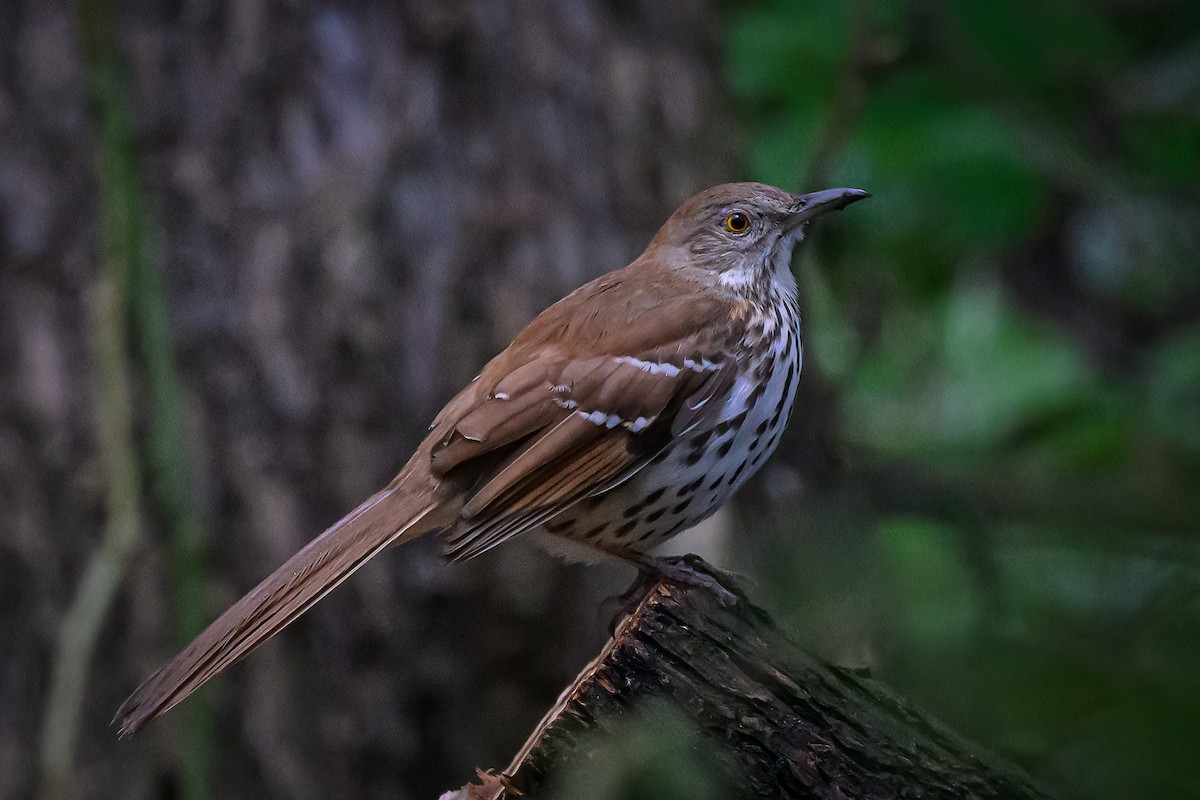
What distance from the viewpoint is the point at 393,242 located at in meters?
3.89

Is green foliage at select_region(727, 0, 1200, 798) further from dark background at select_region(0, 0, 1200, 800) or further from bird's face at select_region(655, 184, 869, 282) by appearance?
bird's face at select_region(655, 184, 869, 282)

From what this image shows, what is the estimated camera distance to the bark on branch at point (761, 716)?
1.65 metres

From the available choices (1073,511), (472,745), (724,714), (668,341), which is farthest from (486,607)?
(724,714)

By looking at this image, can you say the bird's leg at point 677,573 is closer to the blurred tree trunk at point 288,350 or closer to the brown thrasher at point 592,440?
the brown thrasher at point 592,440

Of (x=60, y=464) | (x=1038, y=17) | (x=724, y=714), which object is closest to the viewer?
(x=724, y=714)

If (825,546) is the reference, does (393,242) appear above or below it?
above

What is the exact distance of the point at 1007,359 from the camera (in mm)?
4523

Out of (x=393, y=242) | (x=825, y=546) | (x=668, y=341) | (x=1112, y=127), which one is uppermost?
(x=393, y=242)

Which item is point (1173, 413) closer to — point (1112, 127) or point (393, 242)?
point (393, 242)

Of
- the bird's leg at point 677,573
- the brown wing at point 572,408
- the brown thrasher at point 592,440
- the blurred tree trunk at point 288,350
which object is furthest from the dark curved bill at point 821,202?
the blurred tree trunk at point 288,350

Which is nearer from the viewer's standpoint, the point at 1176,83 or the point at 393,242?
the point at 1176,83

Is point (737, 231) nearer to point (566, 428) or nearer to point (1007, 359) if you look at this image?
point (566, 428)

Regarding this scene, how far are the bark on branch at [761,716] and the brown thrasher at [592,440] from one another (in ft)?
1.89

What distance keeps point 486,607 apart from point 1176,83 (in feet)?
7.93
